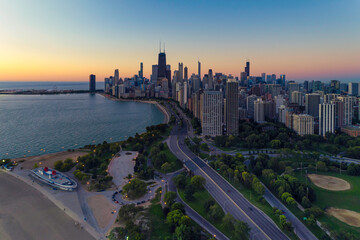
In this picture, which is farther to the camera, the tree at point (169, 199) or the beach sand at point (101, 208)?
the tree at point (169, 199)

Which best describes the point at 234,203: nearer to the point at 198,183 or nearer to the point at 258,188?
the point at 258,188

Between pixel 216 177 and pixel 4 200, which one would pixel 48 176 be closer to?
pixel 4 200

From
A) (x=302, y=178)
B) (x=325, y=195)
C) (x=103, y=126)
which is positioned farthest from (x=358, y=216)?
(x=103, y=126)

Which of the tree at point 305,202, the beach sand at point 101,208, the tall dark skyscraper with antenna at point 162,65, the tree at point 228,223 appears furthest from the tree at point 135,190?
the tall dark skyscraper with antenna at point 162,65

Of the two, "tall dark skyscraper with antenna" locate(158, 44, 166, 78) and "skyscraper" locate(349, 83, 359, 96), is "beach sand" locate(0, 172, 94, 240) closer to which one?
"skyscraper" locate(349, 83, 359, 96)

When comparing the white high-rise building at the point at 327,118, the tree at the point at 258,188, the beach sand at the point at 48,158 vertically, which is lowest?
the tree at the point at 258,188

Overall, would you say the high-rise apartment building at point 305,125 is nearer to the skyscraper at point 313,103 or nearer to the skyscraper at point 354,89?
the skyscraper at point 313,103

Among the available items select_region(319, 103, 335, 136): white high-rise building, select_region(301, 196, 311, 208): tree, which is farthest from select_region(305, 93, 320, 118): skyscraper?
select_region(301, 196, 311, 208): tree

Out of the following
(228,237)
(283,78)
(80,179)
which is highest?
(283,78)
